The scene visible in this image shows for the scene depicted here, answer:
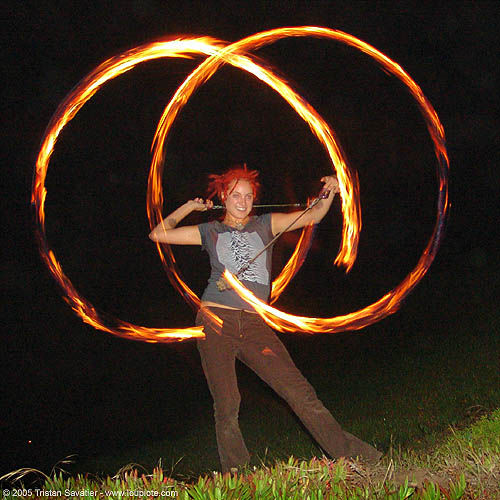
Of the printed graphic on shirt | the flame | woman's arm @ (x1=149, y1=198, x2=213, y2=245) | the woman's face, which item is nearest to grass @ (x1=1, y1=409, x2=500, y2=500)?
the flame

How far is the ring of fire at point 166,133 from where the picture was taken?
701cm

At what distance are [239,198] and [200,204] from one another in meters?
0.31

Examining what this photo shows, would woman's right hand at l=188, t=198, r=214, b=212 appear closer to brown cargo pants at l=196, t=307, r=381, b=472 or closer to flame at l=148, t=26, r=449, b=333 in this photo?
flame at l=148, t=26, r=449, b=333

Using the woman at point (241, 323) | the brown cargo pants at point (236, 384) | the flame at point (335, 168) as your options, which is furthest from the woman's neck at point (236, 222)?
the brown cargo pants at point (236, 384)

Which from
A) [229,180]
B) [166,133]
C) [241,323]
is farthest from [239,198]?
[166,133]

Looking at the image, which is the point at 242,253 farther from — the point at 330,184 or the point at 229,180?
the point at 330,184

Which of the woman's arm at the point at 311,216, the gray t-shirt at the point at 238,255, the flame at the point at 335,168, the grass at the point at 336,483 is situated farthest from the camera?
the flame at the point at 335,168

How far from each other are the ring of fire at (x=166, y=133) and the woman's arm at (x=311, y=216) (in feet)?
1.92

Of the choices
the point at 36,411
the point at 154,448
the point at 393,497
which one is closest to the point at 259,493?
the point at 393,497

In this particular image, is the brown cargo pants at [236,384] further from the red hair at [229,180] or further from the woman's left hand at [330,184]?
the woman's left hand at [330,184]

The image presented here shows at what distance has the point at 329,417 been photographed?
6129 millimetres

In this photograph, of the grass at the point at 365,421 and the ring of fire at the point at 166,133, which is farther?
the ring of fire at the point at 166,133

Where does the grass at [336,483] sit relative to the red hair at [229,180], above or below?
below

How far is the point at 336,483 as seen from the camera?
5.64 metres
